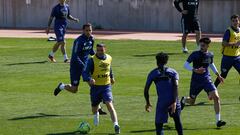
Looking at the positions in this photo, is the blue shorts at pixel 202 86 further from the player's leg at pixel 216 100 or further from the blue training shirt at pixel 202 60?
the blue training shirt at pixel 202 60

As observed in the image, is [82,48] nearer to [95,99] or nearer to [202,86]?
[95,99]

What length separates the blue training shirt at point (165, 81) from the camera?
13289 millimetres

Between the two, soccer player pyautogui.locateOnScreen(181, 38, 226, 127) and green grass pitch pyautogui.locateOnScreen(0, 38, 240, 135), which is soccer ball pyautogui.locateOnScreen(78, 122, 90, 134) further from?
soccer player pyautogui.locateOnScreen(181, 38, 226, 127)

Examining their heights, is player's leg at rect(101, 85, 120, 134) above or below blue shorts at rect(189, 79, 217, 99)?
below

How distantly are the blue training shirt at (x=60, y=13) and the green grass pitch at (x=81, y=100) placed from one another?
1.48m

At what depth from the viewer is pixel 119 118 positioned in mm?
16734

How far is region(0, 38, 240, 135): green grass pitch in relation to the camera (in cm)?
1562

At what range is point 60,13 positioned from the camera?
Answer: 26.2m

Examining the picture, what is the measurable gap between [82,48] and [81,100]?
2.18 metres

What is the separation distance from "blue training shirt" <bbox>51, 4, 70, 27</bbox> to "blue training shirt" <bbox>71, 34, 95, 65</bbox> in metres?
8.68

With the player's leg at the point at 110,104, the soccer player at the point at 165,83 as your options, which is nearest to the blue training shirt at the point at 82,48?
the player's leg at the point at 110,104

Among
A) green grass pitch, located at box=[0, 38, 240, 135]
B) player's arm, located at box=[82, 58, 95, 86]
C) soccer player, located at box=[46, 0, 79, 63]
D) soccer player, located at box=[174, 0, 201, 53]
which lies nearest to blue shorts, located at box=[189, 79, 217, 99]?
green grass pitch, located at box=[0, 38, 240, 135]

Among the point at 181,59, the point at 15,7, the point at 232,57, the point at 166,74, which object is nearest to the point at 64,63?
the point at 181,59

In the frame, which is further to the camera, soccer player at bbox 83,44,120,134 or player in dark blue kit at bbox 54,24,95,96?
player in dark blue kit at bbox 54,24,95,96
